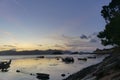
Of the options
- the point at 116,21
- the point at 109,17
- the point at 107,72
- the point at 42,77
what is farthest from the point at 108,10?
the point at 107,72

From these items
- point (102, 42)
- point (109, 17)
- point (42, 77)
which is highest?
point (109, 17)

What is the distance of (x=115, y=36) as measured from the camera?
4800 centimetres

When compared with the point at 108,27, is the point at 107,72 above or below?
below

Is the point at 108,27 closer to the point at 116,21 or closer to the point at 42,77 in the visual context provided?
the point at 116,21

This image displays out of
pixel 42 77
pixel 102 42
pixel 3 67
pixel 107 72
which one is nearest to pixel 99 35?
pixel 102 42

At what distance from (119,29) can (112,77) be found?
25.0 meters

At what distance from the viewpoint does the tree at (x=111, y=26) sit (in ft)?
157

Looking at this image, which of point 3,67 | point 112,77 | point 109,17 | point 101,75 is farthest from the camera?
point 3,67

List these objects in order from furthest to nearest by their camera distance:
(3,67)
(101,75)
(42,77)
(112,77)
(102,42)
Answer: (3,67)
(42,77)
(102,42)
(101,75)
(112,77)

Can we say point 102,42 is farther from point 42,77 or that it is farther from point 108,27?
point 42,77

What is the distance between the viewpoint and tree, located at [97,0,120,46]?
157 feet

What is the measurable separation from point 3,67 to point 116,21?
7314 centimetres

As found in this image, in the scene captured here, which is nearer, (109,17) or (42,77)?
(109,17)

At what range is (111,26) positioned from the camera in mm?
49281
